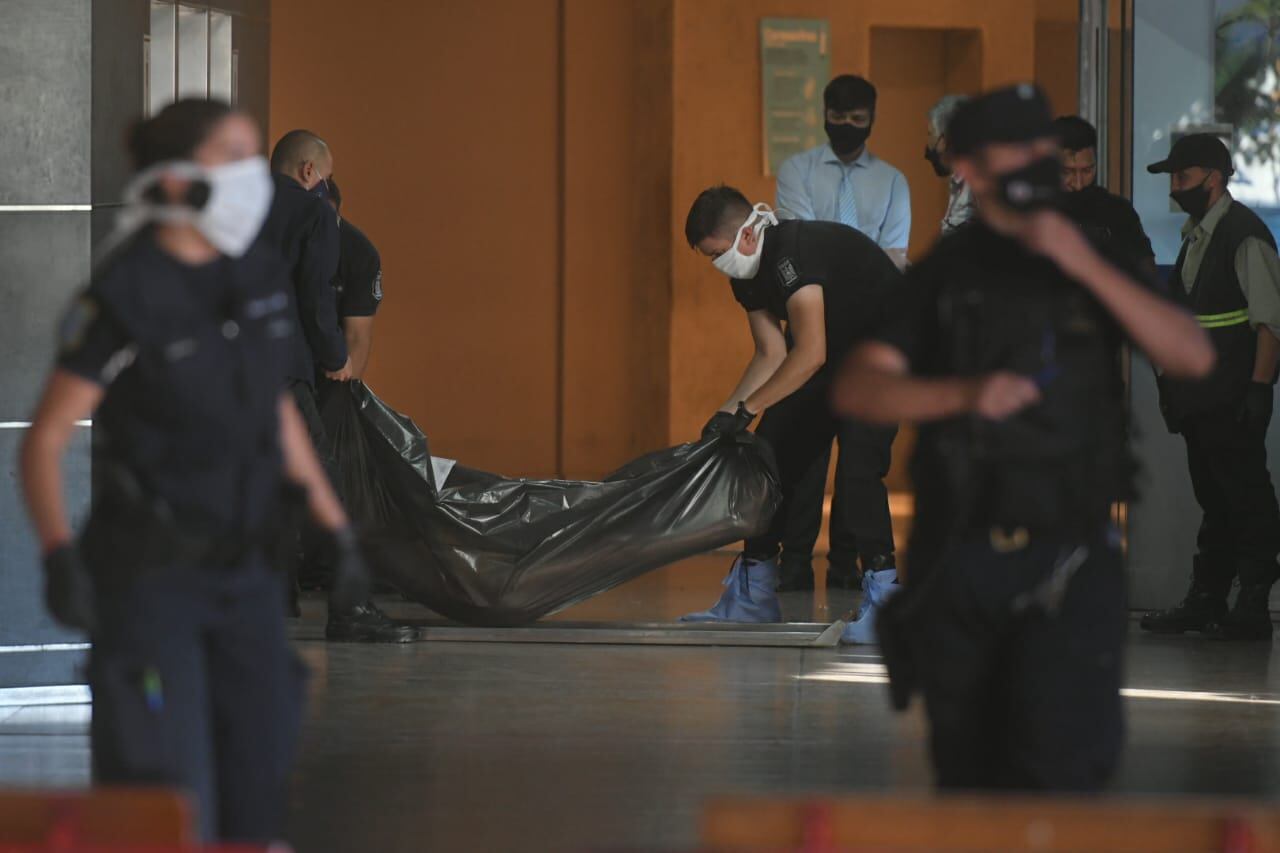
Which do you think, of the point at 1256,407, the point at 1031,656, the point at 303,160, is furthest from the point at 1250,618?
the point at 1031,656

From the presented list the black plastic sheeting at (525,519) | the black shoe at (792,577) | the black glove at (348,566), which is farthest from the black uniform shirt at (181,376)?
the black shoe at (792,577)

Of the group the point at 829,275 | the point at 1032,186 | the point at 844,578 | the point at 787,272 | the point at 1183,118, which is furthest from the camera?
the point at 844,578

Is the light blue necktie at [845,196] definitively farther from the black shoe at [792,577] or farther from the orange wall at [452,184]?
the orange wall at [452,184]

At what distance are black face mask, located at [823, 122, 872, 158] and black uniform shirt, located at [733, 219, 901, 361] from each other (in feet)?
5.59

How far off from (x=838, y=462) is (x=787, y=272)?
2.45 ft

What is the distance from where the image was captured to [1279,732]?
5418 mm

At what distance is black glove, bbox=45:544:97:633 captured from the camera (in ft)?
9.03

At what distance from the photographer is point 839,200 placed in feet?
28.6

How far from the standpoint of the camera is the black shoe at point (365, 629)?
6805 mm

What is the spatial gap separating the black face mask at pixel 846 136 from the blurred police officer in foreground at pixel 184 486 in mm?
5749

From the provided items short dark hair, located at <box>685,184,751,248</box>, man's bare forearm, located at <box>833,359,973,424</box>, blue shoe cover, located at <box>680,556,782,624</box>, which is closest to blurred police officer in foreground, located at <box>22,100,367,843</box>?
man's bare forearm, located at <box>833,359,973,424</box>

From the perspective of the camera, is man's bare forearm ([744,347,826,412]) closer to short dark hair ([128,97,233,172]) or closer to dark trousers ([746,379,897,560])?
dark trousers ([746,379,897,560])

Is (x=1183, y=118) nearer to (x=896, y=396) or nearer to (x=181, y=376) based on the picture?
(x=896, y=396)

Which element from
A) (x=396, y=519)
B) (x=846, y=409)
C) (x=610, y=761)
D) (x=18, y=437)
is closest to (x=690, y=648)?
(x=396, y=519)
